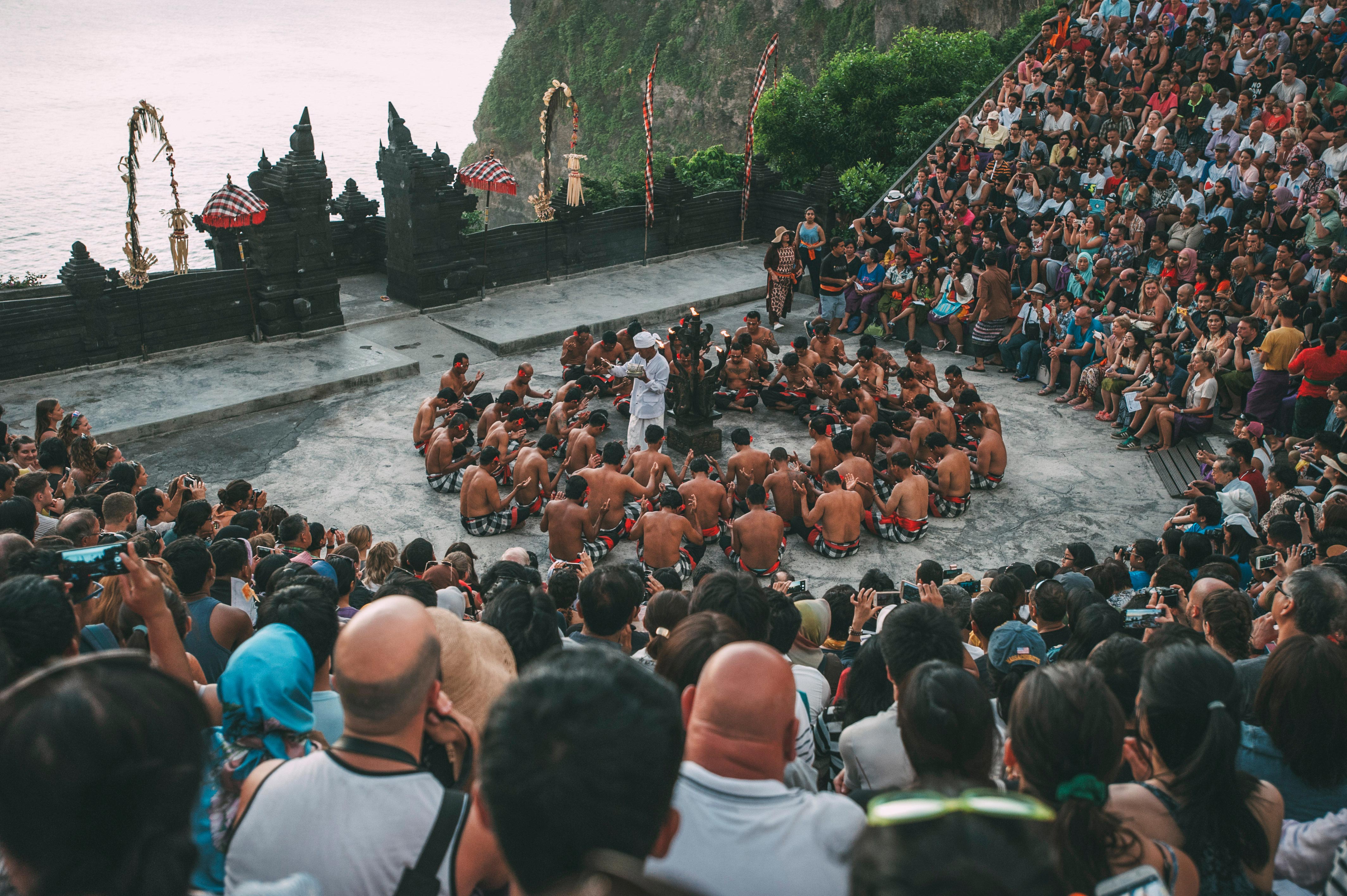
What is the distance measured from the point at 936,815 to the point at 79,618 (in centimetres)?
420

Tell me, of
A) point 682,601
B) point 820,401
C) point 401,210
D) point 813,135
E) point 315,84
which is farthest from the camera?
point 315,84

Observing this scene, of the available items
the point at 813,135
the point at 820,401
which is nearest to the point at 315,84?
the point at 813,135

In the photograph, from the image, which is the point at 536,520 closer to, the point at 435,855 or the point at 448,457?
the point at 448,457

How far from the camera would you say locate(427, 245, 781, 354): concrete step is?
15.6 metres

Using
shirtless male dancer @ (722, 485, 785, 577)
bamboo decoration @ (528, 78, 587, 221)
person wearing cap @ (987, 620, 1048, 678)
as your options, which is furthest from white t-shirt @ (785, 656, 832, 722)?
bamboo decoration @ (528, 78, 587, 221)

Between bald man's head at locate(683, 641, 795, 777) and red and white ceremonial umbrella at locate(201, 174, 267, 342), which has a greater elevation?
red and white ceremonial umbrella at locate(201, 174, 267, 342)

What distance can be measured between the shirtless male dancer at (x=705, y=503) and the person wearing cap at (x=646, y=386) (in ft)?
4.32

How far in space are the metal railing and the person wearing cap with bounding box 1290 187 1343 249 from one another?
6.86m

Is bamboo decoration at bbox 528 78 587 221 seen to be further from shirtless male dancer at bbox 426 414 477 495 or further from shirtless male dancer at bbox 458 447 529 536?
shirtless male dancer at bbox 458 447 529 536

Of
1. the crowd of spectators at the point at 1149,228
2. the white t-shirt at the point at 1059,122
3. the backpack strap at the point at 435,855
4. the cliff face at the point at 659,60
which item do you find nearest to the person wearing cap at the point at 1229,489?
the crowd of spectators at the point at 1149,228

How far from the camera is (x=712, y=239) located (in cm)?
2019

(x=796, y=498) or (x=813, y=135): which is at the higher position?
(x=813, y=135)

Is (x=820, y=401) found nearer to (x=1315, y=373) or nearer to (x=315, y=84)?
(x=1315, y=373)

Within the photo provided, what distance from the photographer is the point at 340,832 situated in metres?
2.56
